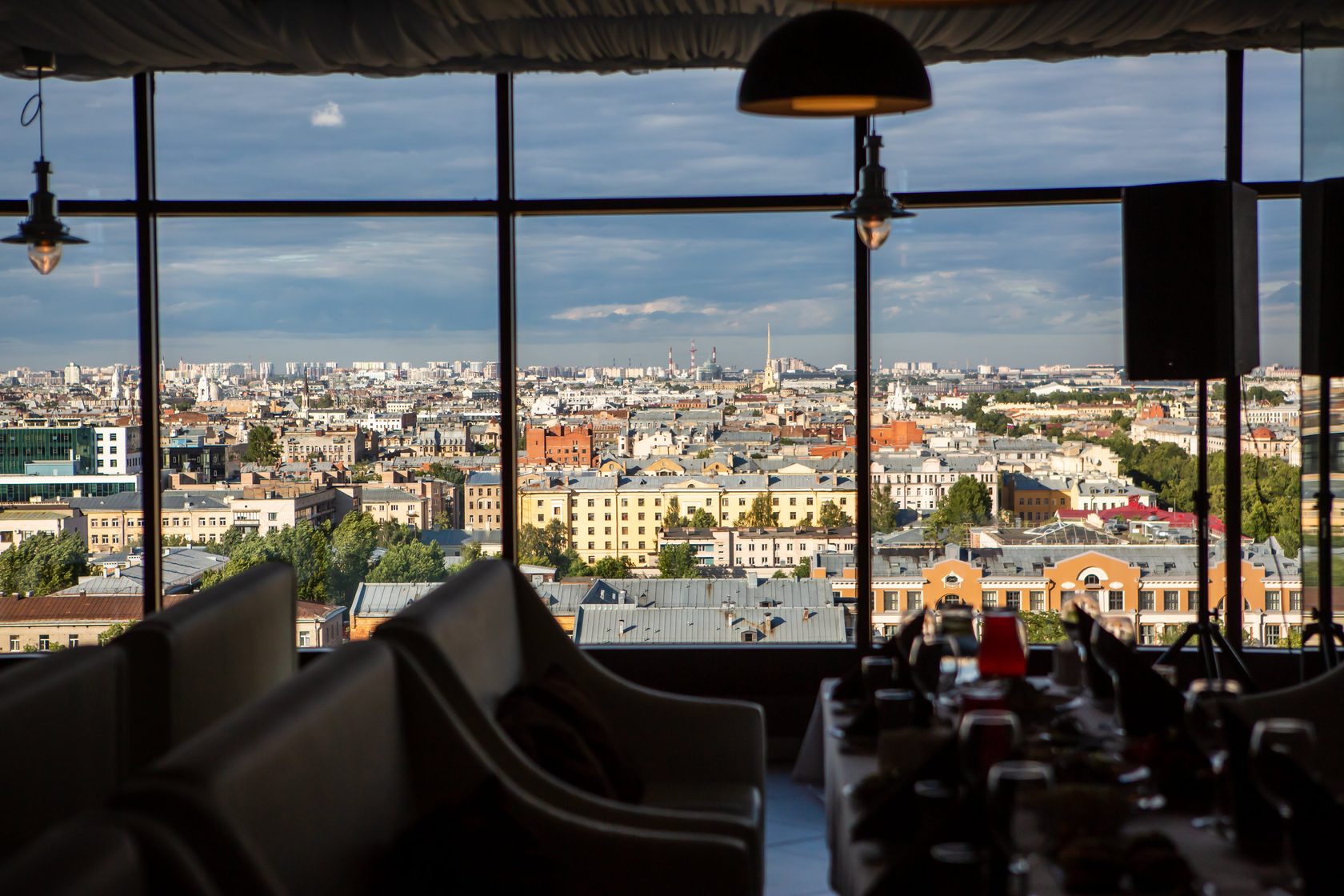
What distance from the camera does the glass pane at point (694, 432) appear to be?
17.1 ft

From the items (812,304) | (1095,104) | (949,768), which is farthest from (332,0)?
(949,768)

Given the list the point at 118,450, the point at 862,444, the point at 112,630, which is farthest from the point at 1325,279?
the point at 112,630

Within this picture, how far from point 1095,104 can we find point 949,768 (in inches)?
155

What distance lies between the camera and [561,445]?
5.34 m

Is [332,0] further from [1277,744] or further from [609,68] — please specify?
[1277,744]

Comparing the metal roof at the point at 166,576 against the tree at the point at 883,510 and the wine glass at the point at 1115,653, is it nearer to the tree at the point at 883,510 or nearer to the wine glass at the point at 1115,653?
the tree at the point at 883,510

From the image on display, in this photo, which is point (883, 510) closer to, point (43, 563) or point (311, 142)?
point (311, 142)

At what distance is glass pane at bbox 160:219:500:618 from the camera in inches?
208

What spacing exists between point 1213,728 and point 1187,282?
2707 millimetres

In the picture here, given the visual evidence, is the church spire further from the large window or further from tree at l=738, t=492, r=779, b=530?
tree at l=738, t=492, r=779, b=530

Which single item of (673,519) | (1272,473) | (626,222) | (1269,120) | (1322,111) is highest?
(1269,120)

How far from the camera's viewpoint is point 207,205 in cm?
518

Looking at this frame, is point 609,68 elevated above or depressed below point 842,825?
above

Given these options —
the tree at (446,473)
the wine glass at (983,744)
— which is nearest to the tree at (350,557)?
the tree at (446,473)
